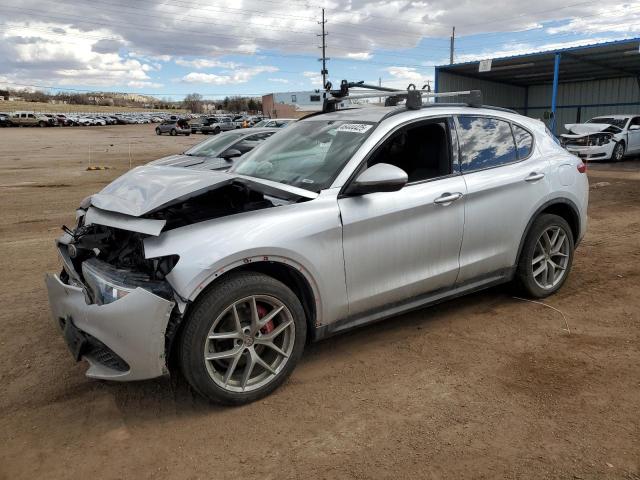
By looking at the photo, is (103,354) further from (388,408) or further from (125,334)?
(388,408)

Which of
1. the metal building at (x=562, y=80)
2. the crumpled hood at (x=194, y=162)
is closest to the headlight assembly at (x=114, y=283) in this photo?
the crumpled hood at (x=194, y=162)

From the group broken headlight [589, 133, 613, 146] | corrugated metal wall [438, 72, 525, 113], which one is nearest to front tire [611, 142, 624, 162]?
broken headlight [589, 133, 613, 146]

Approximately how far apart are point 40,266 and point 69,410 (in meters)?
3.49

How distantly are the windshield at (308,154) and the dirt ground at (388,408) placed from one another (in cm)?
131

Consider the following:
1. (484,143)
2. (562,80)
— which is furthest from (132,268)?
(562,80)

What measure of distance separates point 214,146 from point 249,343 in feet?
30.2

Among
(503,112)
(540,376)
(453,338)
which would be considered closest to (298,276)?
(453,338)

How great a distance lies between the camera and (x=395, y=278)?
11.8 feet

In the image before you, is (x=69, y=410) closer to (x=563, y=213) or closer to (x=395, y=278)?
(x=395, y=278)

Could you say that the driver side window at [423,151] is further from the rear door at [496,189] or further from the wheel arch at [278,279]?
the wheel arch at [278,279]

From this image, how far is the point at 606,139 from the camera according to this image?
1791 centimetres

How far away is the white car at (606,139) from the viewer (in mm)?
17781

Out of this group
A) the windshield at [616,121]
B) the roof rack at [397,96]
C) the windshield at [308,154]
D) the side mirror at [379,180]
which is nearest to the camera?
the side mirror at [379,180]

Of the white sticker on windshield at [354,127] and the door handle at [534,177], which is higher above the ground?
the white sticker on windshield at [354,127]
